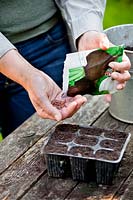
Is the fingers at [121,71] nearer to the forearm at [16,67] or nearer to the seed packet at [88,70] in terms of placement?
the seed packet at [88,70]

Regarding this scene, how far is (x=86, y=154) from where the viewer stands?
4.64 ft

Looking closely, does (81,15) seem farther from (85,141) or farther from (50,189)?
(50,189)

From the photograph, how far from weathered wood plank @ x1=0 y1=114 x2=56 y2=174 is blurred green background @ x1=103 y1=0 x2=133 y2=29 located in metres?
1.82

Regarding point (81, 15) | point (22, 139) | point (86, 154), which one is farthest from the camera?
point (81, 15)

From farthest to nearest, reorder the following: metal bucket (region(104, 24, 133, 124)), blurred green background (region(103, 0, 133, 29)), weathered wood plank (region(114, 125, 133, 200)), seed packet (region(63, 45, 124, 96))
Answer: blurred green background (region(103, 0, 133, 29))
metal bucket (region(104, 24, 133, 124))
seed packet (region(63, 45, 124, 96))
weathered wood plank (region(114, 125, 133, 200))

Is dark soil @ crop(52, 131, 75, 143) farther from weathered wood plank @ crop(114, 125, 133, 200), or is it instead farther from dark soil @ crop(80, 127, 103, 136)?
weathered wood plank @ crop(114, 125, 133, 200)

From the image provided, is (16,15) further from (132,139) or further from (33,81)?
(132,139)

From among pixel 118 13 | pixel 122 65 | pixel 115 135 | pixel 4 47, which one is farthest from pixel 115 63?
pixel 118 13

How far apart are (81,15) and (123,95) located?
0.26m

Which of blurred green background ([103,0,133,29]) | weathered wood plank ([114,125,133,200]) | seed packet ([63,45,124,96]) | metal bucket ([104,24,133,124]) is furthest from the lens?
blurred green background ([103,0,133,29])

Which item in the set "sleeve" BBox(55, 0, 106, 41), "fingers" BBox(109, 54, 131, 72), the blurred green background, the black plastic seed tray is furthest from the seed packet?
the blurred green background

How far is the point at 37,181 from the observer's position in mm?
1461

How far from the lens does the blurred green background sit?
352 centimetres

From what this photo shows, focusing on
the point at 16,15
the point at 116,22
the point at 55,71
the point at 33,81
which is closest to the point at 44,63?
the point at 55,71
